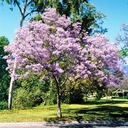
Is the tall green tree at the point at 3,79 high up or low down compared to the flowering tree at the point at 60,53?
up

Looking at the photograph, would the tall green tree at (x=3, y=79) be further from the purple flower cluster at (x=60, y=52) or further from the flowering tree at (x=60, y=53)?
the flowering tree at (x=60, y=53)

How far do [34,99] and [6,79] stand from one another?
32.0 metres

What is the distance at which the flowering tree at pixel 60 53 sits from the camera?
17719 mm

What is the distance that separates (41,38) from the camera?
18.5 metres

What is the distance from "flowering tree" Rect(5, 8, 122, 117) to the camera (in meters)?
17.7

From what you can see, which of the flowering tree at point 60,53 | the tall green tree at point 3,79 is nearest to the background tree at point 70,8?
the flowering tree at point 60,53

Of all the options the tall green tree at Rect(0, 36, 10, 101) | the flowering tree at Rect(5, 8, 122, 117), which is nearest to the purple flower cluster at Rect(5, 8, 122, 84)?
the flowering tree at Rect(5, 8, 122, 117)

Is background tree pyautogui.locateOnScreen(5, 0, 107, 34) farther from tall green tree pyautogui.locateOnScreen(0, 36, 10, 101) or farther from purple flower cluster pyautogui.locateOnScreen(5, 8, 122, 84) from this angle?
tall green tree pyautogui.locateOnScreen(0, 36, 10, 101)

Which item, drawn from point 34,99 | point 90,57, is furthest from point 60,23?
point 34,99

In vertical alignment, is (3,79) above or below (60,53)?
above

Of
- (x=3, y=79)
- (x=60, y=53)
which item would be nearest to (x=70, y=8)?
(x=60, y=53)

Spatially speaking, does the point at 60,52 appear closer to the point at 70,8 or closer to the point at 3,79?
the point at 70,8

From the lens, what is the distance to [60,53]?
60.0ft

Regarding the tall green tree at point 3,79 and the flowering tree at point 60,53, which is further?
the tall green tree at point 3,79
